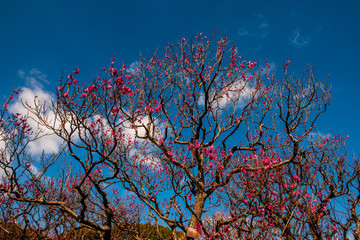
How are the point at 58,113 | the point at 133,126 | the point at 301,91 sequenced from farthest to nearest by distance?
the point at 301,91 → the point at 133,126 → the point at 58,113

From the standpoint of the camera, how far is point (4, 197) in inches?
444

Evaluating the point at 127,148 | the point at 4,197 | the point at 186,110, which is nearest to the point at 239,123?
the point at 186,110

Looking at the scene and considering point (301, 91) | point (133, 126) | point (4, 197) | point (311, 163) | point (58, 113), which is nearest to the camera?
point (58, 113)

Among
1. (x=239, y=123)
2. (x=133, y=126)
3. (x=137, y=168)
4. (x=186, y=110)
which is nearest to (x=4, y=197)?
(x=137, y=168)

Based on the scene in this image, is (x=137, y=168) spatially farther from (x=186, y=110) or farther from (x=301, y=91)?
(x=301, y=91)

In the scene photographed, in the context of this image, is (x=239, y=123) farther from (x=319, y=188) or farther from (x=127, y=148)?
(x=127, y=148)

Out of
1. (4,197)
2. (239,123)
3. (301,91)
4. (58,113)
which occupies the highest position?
(301,91)

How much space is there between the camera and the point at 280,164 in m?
8.09

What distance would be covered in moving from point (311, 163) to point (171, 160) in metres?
5.69

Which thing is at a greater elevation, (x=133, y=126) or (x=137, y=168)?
(x=133, y=126)

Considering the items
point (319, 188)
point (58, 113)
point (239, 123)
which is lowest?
point (58, 113)

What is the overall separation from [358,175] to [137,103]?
28.5ft

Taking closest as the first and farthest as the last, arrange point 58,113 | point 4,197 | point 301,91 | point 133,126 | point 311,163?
point 58,113, point 133,126, point 301,91, point 311,163, point 4,197

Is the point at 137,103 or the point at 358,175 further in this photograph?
the point at 358,175
